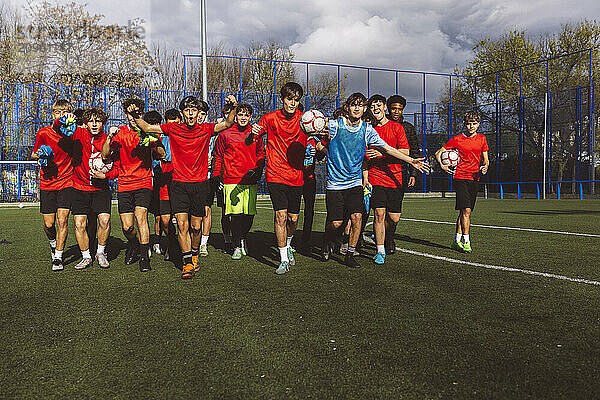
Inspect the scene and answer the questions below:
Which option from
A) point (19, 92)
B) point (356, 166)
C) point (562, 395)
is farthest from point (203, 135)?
point (19, 92)

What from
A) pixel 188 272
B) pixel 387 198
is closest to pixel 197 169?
pixel 188 272

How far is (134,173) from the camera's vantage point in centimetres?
586

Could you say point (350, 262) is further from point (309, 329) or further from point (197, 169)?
point (309, 329)

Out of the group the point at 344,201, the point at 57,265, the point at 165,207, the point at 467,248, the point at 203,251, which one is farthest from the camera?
the point at 203,251

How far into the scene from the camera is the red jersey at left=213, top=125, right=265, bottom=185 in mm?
6605

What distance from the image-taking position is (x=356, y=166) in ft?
19.3

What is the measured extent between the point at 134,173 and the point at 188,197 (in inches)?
33.2

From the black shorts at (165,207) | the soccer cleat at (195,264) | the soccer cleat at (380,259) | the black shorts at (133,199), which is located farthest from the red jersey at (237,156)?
the soccer cleat at (380,259)

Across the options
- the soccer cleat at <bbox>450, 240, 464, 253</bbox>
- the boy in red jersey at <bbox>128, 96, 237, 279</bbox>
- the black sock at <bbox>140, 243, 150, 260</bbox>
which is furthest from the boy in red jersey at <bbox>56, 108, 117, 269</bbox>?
the soccer cleat at <bbox>450, 240, 464, 253</bbox>

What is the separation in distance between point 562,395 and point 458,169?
194 inches

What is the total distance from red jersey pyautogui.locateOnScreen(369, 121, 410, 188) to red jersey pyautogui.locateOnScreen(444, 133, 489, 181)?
92 cm

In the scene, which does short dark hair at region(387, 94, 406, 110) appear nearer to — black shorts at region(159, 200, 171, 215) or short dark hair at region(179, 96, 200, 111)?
short dark hair at region(179, 96, 200, 111)

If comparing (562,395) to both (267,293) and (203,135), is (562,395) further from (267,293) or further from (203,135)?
(203,135)

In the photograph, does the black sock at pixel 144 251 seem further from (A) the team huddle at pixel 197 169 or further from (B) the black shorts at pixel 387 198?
(B) the black shorts at pixel 387 198
